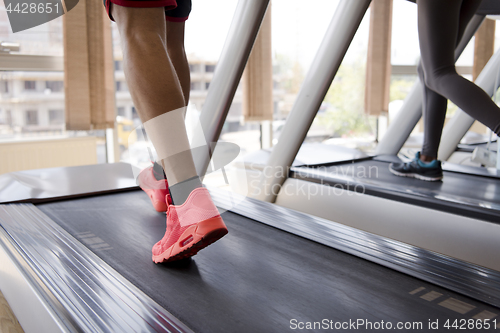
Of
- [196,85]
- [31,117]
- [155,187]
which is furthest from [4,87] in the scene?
[155,187]

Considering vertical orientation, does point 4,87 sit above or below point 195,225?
above

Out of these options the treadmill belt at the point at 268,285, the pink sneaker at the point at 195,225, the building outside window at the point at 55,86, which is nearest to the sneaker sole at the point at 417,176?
the treadmill belt at the point at 268,285

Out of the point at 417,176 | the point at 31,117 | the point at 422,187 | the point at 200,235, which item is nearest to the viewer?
the point at 200,235

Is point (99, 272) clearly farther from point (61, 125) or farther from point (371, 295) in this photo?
point (61, 125)

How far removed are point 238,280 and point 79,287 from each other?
307 mm

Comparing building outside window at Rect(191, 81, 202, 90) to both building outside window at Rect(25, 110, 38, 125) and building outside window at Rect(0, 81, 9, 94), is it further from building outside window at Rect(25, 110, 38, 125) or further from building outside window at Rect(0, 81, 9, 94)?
building outside window at Rect(0, 81, 9, 94)

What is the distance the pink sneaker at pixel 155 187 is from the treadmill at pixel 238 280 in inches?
1.8

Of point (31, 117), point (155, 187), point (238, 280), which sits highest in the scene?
point (31, 117)

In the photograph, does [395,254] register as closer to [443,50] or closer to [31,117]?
[443,50]

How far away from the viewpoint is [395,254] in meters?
0.90

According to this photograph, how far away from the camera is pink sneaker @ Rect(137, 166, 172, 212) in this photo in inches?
45.8

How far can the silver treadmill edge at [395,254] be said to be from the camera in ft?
2.45

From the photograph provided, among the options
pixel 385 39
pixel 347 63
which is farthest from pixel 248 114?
pixel 385 39

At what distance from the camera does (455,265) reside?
83 cm
